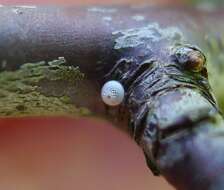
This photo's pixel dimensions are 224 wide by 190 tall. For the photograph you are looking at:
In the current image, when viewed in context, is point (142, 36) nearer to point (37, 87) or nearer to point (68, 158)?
point (37, 87)

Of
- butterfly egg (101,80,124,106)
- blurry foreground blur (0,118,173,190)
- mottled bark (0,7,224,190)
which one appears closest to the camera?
mottled bark (0,7,224,190)

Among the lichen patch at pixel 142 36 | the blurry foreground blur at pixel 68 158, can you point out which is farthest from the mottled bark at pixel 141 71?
the blurry foreground blur at pixel 68 158

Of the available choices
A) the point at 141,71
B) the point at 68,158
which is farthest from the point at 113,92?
the point at 68,158

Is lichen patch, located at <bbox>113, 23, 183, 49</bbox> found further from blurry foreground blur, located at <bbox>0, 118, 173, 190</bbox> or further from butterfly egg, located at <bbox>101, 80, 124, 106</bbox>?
blurry foreground blur, located at <bbox>0, 118, 173, 190</bbox>

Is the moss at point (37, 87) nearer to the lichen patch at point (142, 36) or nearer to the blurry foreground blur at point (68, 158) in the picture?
the lichen patch at point (142, 36)

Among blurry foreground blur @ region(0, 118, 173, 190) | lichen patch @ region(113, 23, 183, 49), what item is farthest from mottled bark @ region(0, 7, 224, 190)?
blurry foreground blur @ region(0, 118, 173, 190)

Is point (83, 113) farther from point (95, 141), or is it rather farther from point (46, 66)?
point (95, 141)

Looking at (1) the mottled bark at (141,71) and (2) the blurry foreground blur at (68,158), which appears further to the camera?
(2) the blurry foreground blur at (68,158)
